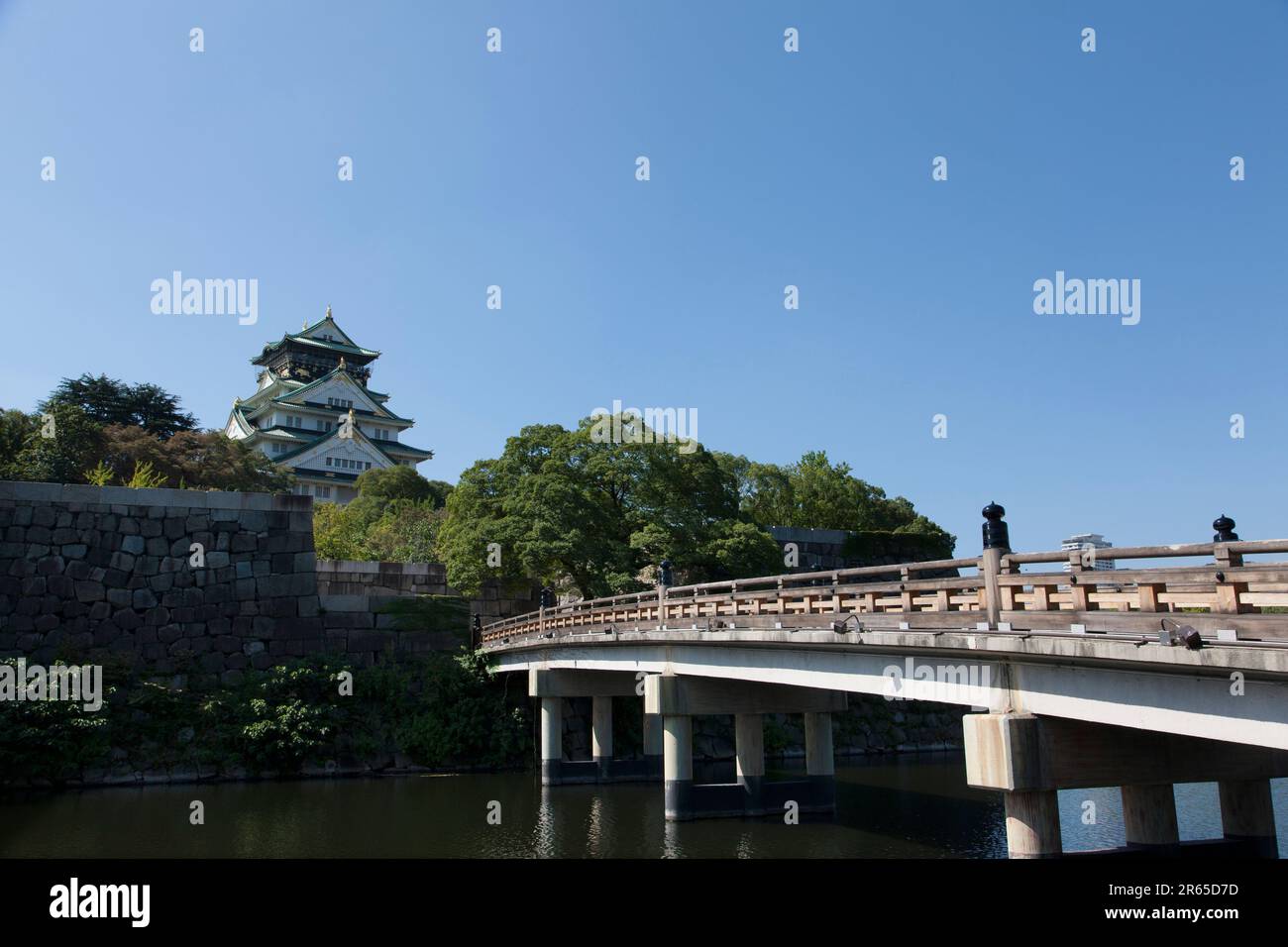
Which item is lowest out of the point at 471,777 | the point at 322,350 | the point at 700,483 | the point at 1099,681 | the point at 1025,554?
the point at 471,777

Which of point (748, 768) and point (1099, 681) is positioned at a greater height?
point (1099, 681)

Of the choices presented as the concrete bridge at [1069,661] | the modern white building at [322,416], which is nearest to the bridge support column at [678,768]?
the concrete bridge at [1069,661]

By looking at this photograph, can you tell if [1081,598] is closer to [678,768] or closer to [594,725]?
[678,768]

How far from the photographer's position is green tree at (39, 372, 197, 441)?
59625 millimetres

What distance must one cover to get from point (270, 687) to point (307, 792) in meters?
6.21

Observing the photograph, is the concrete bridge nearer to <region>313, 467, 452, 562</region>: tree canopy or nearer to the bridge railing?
→ the bridge railing

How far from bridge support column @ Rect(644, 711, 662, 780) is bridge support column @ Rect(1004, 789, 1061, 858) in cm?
1776

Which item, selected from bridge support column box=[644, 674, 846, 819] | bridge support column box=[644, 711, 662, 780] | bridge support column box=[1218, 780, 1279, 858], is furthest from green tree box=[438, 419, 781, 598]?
bridge support column box=[1218, 780, 1279, 858]

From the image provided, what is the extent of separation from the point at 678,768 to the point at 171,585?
22.5 metres
